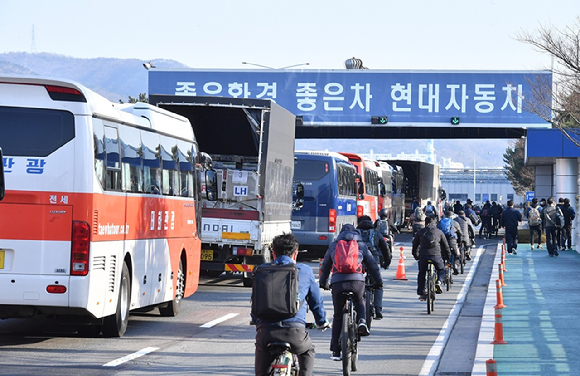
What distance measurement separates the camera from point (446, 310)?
17562 millimetres

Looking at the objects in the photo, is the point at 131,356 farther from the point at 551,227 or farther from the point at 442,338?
the point at 551,227

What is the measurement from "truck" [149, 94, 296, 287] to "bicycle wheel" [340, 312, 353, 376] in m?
9.90

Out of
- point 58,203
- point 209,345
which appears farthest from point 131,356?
point 58,203

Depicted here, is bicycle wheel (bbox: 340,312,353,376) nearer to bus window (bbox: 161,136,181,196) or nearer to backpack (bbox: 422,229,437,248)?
bus window (bbox: 161,136,181,196)

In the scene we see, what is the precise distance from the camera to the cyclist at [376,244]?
13066mm

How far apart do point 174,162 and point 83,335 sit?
3.31 meters

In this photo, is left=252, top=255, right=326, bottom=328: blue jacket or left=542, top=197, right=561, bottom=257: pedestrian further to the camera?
left=542, top=197, right=561, bottom=257: pedestrian

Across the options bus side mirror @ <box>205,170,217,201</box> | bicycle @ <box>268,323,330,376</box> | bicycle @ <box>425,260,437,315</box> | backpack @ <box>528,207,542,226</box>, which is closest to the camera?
bicycle @ <box>268,323,330,376</box>

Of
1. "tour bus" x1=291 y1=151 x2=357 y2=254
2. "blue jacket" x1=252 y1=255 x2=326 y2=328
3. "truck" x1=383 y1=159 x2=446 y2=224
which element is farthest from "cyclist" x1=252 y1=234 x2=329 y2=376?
"truck" x1=383 y1=159 x2=446 y2=224

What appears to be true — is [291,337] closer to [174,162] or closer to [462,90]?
[174,162]

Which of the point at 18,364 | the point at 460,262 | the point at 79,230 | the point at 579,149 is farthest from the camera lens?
the point at 579,149

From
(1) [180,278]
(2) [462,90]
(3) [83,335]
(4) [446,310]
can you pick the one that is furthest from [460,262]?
(2) [462,90]

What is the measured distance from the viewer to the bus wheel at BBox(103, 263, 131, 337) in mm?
12580

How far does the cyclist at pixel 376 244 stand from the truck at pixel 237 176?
4.76 m
